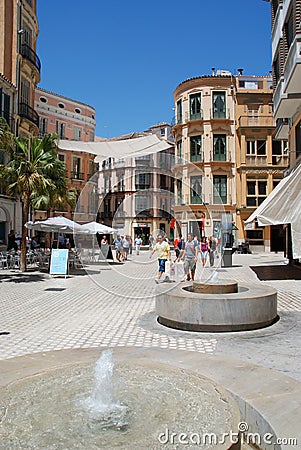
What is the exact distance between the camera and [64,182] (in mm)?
18641

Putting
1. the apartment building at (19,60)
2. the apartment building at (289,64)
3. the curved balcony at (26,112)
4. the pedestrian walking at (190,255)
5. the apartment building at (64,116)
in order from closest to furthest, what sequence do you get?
the pedestrian walking at (190,255) < the apartment building at (289,64) < the apartment building at (19,60) < the curved balcony at (26,112) < the apartment building at (64,116)

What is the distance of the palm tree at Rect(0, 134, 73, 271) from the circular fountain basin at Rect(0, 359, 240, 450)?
1280 centimetres

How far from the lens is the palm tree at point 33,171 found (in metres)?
16.2

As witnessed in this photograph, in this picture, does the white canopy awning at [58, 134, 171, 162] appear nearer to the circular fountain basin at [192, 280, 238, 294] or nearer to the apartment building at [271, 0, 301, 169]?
the apartment building at [271, 0, 301, 169]

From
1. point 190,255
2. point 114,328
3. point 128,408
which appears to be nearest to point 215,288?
point 114,328

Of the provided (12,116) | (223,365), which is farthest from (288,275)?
(12,116)

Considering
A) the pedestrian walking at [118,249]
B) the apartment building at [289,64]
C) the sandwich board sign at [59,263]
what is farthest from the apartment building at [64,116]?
the sandwich board sign at [59,263]

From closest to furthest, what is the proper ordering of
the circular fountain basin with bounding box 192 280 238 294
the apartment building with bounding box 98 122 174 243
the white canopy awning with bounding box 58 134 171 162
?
the circular fountain basin with bounding box 192 280 238 294 < the white canopy awning with bounding box 58 134 171 162 < the apartment building with bounding box 98 122 174 243

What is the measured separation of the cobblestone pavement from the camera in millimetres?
6086

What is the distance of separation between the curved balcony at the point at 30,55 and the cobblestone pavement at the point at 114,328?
22.1 m

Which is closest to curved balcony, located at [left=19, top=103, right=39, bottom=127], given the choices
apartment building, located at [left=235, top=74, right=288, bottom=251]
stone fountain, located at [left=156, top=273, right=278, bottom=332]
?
apartment building, located at [left=235, top=74, right=288, bottom=251]

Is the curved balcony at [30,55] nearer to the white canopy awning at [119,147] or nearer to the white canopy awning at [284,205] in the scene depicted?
the white canopy awning at [119,147]

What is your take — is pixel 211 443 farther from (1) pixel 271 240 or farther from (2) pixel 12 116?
(1) pixel 271 240

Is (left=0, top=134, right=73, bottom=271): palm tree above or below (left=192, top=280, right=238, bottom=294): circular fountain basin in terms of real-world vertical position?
above
